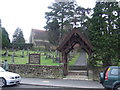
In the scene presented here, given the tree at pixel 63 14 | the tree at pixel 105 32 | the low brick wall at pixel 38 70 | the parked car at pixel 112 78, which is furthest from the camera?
the tree at pixel 63 14

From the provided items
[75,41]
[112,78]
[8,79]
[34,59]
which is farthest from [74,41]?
[8,79]

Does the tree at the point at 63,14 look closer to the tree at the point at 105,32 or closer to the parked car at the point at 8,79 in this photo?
the tree at the point at 105,32

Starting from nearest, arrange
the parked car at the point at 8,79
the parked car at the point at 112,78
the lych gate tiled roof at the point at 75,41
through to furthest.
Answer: the parked car at the point at 112,78
the parked car at the point at 8,79
the lych gate tiled roof at the point at 75,41

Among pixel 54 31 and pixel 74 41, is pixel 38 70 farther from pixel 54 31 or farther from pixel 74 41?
pixel 54 31

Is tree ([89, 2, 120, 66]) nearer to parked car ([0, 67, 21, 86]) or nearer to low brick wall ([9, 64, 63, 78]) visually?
low brick wall ([9, 64, 63, 78])

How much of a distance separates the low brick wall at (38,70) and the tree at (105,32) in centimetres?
359

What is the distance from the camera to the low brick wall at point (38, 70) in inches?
584

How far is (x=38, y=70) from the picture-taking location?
15.2 metres

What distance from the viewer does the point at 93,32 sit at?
15250 mm

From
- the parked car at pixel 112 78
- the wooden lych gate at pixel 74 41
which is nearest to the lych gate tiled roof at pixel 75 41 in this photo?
the wooden lych gate at pixel 74 41

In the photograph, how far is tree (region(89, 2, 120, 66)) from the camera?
1424cm

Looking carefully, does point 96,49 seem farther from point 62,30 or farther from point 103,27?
point 62,30

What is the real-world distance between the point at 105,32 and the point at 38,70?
23.0 feet

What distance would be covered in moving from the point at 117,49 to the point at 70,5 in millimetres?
16037
